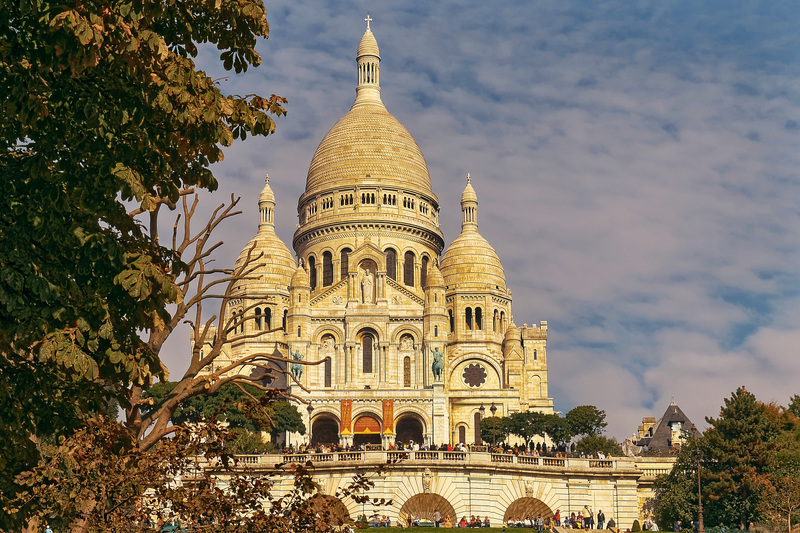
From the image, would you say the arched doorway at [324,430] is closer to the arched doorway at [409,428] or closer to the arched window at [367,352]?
the arched doorway at [409,428]

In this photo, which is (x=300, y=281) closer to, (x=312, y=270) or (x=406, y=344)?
(x=406, y=344)

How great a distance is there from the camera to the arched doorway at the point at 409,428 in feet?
290

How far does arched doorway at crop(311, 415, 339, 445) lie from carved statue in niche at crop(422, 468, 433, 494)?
134 ft

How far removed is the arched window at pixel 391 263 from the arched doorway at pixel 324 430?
17.9 m

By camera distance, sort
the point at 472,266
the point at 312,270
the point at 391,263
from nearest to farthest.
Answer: the point at 391,263 → the point at 312,270 → the point at 472,266

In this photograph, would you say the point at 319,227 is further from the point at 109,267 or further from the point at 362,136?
the point at 109,267

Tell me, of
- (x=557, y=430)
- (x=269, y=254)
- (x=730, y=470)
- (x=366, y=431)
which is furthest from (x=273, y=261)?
(x=730, y=470)

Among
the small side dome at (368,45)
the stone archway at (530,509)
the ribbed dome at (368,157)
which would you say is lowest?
the stone archway at (530,509)

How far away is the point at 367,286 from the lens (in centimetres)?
9719

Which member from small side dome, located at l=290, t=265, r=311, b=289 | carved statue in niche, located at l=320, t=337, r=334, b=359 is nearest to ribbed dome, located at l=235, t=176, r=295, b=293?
small side dome, located at l=290, t=265, r=311, b=289

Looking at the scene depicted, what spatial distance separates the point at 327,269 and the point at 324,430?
63.3 feet

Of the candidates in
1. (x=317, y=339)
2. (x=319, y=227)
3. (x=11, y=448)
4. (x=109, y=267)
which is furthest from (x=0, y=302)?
(x=319, y=227)

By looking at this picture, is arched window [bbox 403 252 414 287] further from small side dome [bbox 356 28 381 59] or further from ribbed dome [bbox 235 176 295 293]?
small side dome [bbox 356 28 381 59]

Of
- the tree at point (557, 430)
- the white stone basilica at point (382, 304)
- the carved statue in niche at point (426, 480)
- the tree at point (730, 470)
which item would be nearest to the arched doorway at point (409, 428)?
the white stone basilica at point (382, 304)
